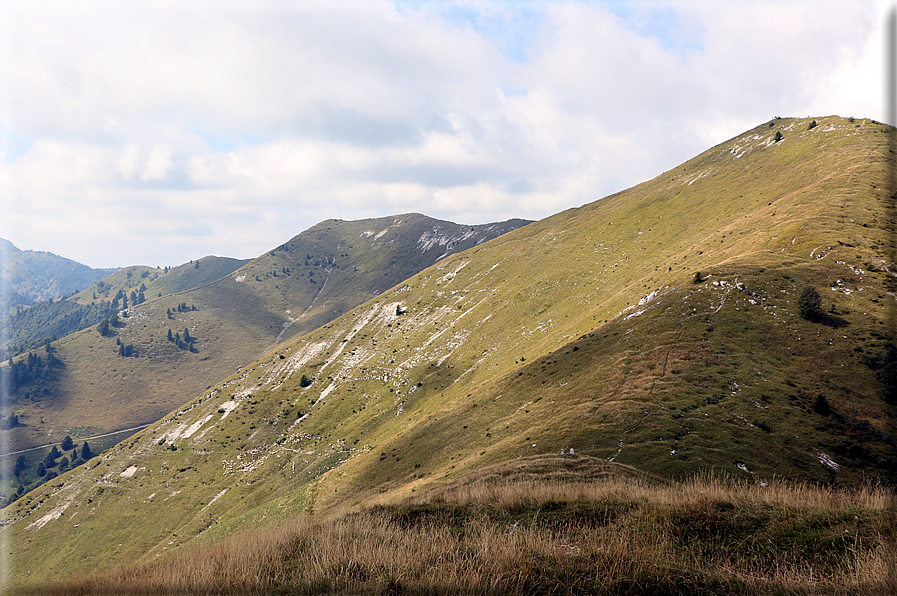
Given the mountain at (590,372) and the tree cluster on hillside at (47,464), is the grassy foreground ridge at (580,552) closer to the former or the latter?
the mountain at (590,372)

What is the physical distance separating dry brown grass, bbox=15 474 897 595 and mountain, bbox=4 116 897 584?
24.5 ft

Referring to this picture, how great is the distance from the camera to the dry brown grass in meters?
5.79

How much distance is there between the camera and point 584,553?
21.5 ft

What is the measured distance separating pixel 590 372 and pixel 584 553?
33.9 meters

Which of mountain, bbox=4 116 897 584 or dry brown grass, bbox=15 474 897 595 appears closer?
dry brown grass, bbox=15 474 897 595

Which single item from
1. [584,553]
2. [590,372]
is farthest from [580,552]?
[590,372]

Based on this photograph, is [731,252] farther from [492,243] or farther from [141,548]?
A: [141,548]

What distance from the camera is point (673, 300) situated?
42.9 m

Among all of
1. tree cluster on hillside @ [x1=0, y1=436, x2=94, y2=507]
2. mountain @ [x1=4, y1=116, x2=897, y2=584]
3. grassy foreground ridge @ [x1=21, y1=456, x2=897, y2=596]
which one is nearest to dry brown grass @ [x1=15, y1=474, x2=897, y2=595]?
grassy foreground ridge @ [x1=21, y1=456, x2=897, y2=596]

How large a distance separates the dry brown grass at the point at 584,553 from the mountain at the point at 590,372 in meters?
7.46

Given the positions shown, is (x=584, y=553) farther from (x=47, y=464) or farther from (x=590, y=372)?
(x=47, y=464)

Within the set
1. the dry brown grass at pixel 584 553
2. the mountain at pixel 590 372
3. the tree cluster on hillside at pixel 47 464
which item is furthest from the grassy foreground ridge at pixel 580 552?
the tree cluster on hillside at pixel 47 464

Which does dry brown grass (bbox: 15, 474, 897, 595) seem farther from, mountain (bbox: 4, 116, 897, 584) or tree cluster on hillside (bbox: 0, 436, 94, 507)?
tree cluster on hillside (bbox: 0, 436, 94, 507)

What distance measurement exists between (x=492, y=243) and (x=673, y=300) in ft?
327
